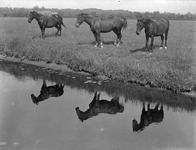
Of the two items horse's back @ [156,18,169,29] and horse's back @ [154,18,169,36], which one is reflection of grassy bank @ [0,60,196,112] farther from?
horse's back @ [156,18,169,29]

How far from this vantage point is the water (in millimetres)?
6617

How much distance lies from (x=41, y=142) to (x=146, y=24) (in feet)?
31.3

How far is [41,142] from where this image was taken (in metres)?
6.58

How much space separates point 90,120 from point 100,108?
1218 mm

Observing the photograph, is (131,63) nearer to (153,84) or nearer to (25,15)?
(153,84)

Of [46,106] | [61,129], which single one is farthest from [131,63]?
[61,129]

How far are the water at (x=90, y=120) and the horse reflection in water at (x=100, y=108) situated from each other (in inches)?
1.6

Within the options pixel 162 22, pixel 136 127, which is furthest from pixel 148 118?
pixel 162 22

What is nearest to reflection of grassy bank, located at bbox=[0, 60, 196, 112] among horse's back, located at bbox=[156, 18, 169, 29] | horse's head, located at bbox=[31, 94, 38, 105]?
horse's head, located at bbox=[31, 94, 38, 105]

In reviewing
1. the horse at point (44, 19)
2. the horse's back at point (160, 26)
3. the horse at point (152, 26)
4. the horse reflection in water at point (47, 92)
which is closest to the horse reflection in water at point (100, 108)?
the horse reflection in water at point (47, 92)

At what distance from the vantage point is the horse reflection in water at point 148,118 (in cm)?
772

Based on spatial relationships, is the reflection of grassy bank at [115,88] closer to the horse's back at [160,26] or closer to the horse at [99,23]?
the horse at [99,23]

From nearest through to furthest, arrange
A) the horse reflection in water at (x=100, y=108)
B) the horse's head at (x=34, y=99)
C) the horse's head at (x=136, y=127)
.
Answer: the horse's head at (x=136, y=127) < the horse reflection in water at (x=100, y=108) < the horse's head at (x=34, y=99)

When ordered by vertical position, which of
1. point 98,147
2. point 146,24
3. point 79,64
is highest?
point 146,24
